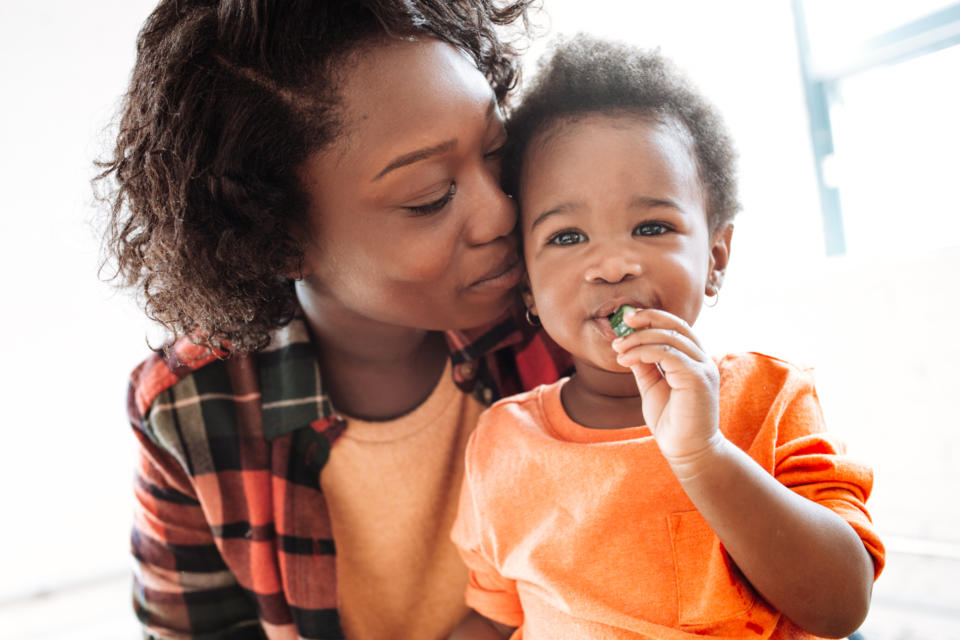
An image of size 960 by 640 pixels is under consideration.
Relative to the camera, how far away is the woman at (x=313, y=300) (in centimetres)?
94

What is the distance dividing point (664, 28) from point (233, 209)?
2211mm

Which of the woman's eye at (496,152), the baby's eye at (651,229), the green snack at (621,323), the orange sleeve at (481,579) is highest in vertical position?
the woman's eye at (496,152)

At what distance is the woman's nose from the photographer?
827 mm

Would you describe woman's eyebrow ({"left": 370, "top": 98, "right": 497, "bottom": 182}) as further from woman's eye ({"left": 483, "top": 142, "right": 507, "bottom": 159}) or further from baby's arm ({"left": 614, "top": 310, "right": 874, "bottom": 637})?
baby's arm ({"left": 614, "top": 310, "right": 874, "bottom": 637})

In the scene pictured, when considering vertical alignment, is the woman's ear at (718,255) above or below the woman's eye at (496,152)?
below

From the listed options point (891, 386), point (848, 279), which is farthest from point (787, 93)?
point (891, 386)

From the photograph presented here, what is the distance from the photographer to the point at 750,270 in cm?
256

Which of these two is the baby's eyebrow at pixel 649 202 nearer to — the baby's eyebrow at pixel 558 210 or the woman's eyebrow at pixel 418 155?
the baby's eyebrow at pixel 558 210

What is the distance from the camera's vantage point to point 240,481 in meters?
1.22

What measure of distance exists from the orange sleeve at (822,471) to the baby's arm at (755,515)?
0.03 meters

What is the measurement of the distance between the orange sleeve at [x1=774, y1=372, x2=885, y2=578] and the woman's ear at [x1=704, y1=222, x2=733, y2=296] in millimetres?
193

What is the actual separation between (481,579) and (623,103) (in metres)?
0.69

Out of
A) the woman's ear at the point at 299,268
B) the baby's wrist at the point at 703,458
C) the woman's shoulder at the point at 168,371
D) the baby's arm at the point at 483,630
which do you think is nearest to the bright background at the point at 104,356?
the woman's shoulder at the point at 168,371

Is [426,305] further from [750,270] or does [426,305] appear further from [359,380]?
[750,270]
